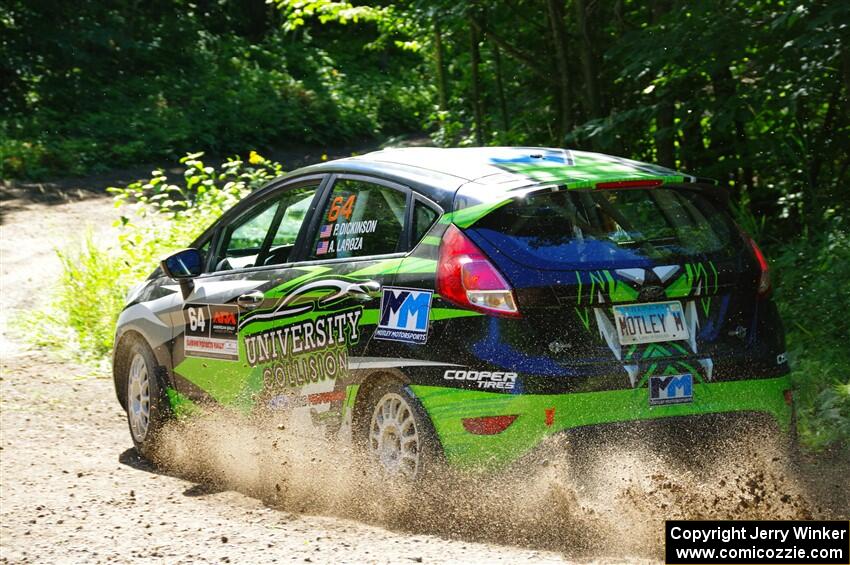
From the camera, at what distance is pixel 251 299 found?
655 centimetres

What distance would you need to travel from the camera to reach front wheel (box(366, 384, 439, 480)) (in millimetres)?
5215

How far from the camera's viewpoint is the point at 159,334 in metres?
7.46

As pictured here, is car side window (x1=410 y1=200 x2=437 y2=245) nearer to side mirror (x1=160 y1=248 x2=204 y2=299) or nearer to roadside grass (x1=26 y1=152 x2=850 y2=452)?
side mirror (x1=160 y1=248 x2=204 y2=299)

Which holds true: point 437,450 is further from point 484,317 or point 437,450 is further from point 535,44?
point 535,44

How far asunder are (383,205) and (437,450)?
1.35m

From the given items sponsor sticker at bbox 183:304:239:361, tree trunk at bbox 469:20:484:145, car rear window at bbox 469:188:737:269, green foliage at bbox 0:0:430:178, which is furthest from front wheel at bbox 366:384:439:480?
green foliage at bbox 0:0:430:178

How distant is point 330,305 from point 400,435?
84 centimetres

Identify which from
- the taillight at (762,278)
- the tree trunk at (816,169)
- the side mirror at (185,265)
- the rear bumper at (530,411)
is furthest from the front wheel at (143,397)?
the tree trunk at (816,169)

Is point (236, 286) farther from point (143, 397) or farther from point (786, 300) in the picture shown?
point (786, 300)

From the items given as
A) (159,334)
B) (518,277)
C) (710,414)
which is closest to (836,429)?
(710,414)

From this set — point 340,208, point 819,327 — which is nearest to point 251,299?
point 340,208

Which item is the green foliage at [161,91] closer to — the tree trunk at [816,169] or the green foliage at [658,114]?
the green foliage at [658,114]

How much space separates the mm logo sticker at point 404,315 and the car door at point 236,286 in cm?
79

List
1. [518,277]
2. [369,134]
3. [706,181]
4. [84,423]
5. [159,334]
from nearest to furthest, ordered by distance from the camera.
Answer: [518,277], [706,181], [159,334], [84,423], [369,134]
